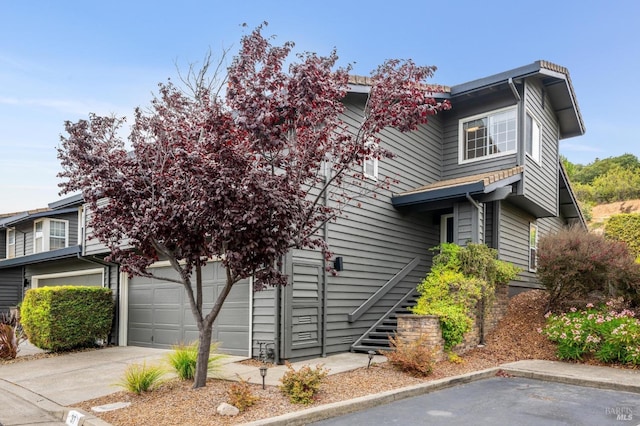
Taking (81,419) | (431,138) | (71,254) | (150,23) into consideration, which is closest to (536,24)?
(431,138)

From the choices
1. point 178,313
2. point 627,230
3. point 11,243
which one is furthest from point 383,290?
point 11,243

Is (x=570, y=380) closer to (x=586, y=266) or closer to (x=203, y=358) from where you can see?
(x=586, y=266)

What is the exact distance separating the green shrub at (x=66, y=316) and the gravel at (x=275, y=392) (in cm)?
621

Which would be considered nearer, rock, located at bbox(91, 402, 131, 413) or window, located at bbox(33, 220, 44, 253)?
rock, located at bbox(91, 402, 131, 413)

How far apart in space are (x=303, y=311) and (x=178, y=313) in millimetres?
3930

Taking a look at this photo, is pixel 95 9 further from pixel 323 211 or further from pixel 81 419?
pixel 81 419

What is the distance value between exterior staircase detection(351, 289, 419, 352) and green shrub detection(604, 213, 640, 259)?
12.8 m

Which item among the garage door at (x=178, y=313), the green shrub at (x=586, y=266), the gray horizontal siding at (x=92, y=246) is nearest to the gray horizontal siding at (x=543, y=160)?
the green shrub at (x=586, y=266)

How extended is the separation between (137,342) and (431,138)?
31.8 ft

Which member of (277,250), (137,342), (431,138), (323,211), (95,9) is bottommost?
(137,342)

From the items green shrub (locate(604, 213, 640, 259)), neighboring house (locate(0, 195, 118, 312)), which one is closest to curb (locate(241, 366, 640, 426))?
neighboring house (locate(0, 195, 118, 312))

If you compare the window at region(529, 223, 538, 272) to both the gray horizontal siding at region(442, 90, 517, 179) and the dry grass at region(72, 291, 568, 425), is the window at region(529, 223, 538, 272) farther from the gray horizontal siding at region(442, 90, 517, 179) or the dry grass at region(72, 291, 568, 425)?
the dry grass at region(72, 291, 568, 425)

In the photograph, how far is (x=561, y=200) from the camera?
709 inches

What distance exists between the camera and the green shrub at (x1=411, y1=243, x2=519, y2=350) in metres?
9.55
